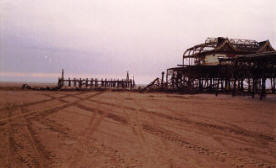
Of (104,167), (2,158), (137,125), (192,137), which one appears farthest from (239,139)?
(2,158)

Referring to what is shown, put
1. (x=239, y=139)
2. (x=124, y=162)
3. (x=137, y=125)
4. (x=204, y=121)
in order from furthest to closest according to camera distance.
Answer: (x=204, y=121), (x=137, y=125), (x=239, y=139), (x=124, y=162)

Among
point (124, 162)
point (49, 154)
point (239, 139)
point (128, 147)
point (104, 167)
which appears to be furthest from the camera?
point (239, 139)

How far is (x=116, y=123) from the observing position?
8.26m

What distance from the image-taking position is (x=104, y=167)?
411 centimetres

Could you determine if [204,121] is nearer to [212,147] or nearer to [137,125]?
[137,125]

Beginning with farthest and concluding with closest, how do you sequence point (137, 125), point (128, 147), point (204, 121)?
point (204, 121) → point (137, 125) → point (128, 147)

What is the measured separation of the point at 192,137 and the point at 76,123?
4079mm

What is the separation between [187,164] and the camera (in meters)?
4.30

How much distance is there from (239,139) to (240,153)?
1.32 metres

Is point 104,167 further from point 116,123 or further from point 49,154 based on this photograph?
point 116,123

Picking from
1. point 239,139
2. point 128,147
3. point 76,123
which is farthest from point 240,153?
A: point 76,123

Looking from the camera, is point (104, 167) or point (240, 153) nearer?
point (104, 167)

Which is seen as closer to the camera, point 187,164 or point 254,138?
point 187,164

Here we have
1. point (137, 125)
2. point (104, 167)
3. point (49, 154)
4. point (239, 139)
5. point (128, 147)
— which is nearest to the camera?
point (104, 167)
